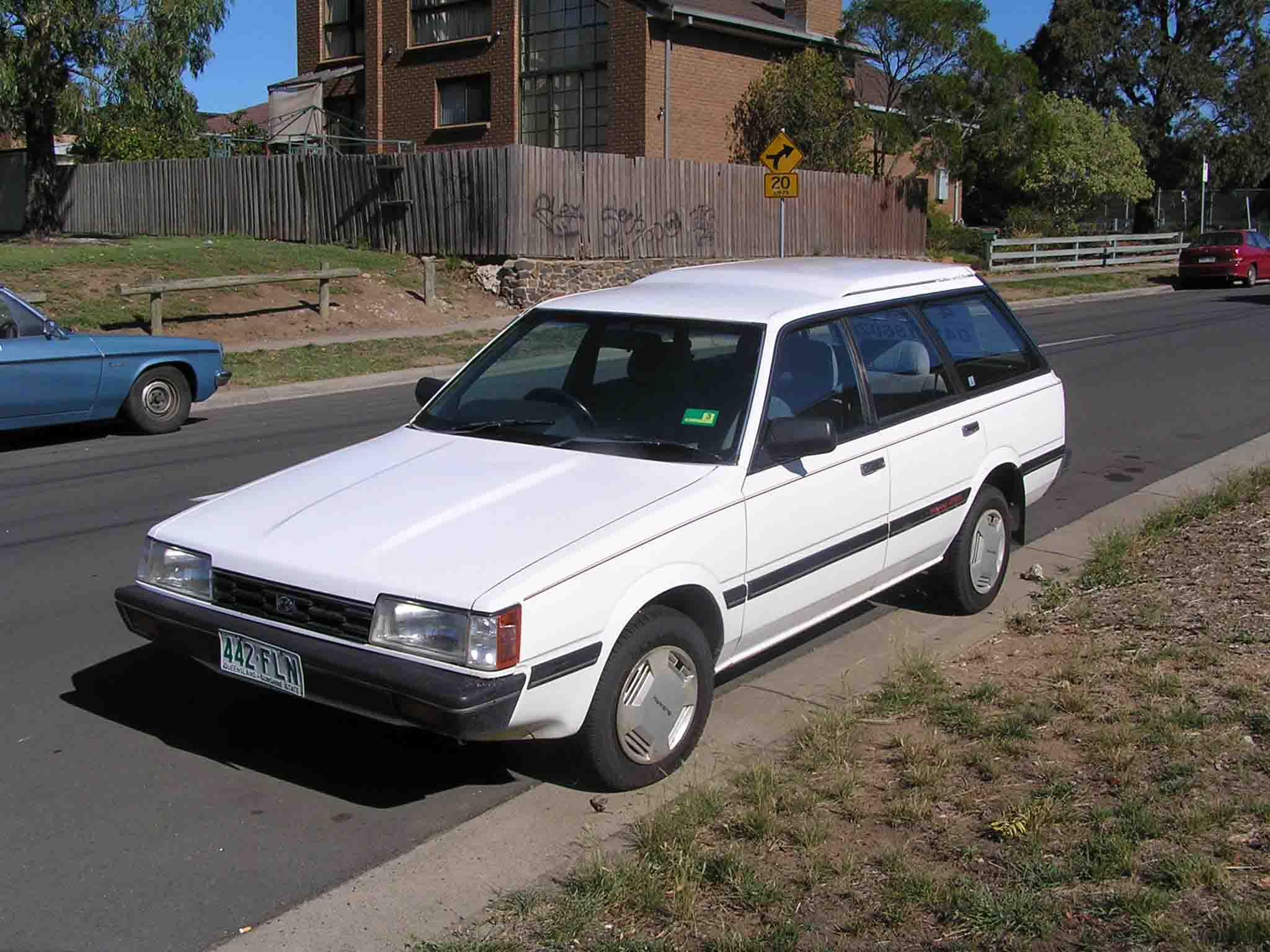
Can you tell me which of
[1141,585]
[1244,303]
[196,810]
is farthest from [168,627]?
[1244,303]

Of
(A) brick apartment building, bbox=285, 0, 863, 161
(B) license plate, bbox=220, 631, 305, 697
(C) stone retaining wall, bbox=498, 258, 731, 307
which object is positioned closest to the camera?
(B) license plate, bbox=220, 631, 305, 697

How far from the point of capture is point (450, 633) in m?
4.06

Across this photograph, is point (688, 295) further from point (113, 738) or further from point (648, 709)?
point (113, 738)

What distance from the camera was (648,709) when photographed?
4.54 m

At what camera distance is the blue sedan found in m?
11.1

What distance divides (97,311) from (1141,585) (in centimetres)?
1626

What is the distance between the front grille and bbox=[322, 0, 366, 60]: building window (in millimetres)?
33355

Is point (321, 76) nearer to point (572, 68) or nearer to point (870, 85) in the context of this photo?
point (572, 68)

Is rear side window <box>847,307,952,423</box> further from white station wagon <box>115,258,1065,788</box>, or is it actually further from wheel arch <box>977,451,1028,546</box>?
wheel arch <box>977,451,1028,546</box>

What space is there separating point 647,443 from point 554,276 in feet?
64.7

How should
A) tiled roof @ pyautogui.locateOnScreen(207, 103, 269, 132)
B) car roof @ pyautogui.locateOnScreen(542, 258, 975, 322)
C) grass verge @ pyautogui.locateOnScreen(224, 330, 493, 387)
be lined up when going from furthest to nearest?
1. tiled roof @ pyautogui.locateOnScreen(207, 103, 269, 132)
2. grass verge @ pyautogui.locateOnScreen(224, 330, 493, 387)
3. car roof @ pyautogui.locateOnScreen(542, 258, 975, 322)

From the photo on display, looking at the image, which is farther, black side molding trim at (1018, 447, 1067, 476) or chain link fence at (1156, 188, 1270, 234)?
chain link fence at (1156, 188, 1270, 234)

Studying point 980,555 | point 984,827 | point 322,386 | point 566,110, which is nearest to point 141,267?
point 322,386

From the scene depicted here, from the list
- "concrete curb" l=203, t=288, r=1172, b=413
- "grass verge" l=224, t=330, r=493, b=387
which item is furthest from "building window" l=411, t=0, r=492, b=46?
"grass verge" l=224, t=330, r=493, b=387
